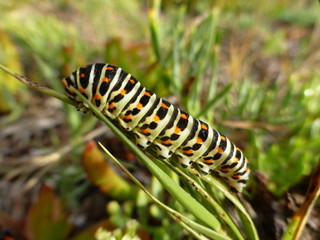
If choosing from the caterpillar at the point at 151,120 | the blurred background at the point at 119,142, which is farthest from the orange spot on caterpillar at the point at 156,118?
the blurred background at the point at 119,142

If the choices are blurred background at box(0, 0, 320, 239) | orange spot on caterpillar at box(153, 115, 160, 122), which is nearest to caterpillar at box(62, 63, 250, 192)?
orange spot on caterpillar at box(153, 115, 160, 122)

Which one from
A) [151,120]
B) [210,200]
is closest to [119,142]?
[151,120]

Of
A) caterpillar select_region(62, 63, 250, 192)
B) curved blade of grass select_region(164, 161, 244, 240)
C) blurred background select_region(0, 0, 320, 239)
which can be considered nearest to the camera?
curved blade of grass select_region(164, 161, 244, 240)

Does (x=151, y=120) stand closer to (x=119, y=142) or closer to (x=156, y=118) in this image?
(x=156, y=118)

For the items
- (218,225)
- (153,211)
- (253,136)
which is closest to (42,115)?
(153,211)

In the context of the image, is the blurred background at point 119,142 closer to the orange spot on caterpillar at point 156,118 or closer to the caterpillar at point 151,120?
the caterpillar at point 151,120

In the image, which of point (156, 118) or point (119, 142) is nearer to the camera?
point (156, 118)

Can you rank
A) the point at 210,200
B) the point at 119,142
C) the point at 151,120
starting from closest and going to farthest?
the point at 210,200, the point at 151,120, the point at 119,142

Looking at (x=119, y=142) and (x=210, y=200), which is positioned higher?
(x=210, y=200)

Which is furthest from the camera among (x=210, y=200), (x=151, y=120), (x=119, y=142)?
(x=119, y=142)

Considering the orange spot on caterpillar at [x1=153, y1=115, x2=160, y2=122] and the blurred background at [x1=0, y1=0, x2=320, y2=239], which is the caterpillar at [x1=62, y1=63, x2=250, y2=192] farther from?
the blurred background at [x1=0, y1=0, x2=320, y2=239]
